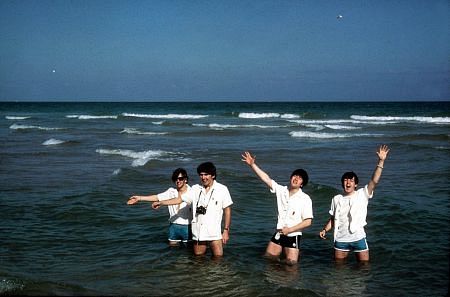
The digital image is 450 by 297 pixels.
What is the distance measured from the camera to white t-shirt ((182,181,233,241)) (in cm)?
680

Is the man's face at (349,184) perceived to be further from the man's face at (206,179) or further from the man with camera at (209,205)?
the man's face at (206,179)

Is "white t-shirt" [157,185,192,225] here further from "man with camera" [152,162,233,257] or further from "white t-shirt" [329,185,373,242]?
"white t-shirt" [329,185,373,242]

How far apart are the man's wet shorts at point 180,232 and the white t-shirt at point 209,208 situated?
55 cm

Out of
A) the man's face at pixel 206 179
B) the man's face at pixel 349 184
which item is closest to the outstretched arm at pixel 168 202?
the man's face at pixel 206 179

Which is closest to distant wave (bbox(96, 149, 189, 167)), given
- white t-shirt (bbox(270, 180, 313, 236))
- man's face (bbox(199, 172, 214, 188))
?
man's face (bbox(199, 172, 214, 188))

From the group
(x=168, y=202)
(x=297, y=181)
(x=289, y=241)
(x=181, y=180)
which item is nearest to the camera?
(x=297, y=181)

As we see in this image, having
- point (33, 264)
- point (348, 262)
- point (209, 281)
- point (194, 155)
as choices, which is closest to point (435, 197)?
point (348, 262)

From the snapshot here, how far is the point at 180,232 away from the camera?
766cm

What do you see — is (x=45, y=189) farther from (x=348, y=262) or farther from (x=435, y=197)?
(x=435, y=197)

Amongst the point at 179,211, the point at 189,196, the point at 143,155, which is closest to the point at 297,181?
the point at 189,196

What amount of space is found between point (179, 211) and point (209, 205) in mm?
838

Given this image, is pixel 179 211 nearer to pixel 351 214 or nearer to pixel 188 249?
pixel 188 249

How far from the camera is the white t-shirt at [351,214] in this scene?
6.67 meters

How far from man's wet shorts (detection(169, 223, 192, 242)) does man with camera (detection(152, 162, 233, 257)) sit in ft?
1.64
